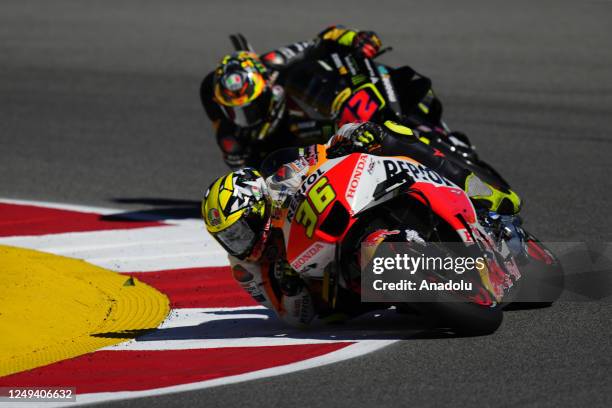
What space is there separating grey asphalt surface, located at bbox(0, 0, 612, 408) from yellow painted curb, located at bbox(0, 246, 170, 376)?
1388 millimetres

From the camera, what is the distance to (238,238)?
6934mm

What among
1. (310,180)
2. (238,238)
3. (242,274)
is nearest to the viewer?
(310,180)

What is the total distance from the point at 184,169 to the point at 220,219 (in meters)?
6.16

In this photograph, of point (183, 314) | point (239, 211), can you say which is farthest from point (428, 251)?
point (183, 314)

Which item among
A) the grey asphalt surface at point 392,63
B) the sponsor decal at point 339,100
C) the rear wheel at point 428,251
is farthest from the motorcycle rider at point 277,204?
the sponsor decal at point 339,100

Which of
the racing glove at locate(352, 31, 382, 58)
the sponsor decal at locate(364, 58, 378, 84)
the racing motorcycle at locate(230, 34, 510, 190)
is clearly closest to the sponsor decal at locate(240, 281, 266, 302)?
the racing motorcycle at locate(230, 34, 510, 190)

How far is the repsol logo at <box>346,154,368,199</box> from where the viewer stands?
21.3 ft

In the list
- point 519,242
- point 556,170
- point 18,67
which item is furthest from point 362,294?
point 18,67

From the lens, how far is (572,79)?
1661 cm

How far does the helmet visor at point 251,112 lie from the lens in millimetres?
A: 10688

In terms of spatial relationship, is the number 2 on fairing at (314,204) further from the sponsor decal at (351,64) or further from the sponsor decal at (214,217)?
the sponsor decal at (351,64)

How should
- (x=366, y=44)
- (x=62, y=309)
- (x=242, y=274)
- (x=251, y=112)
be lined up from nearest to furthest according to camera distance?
(x=242, y=274), (x=62, y=309), (x=251, y=112), (x=366, y=44)

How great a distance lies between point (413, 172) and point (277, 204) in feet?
2.46

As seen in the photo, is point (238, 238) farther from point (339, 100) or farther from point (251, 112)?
point (251, 112)
